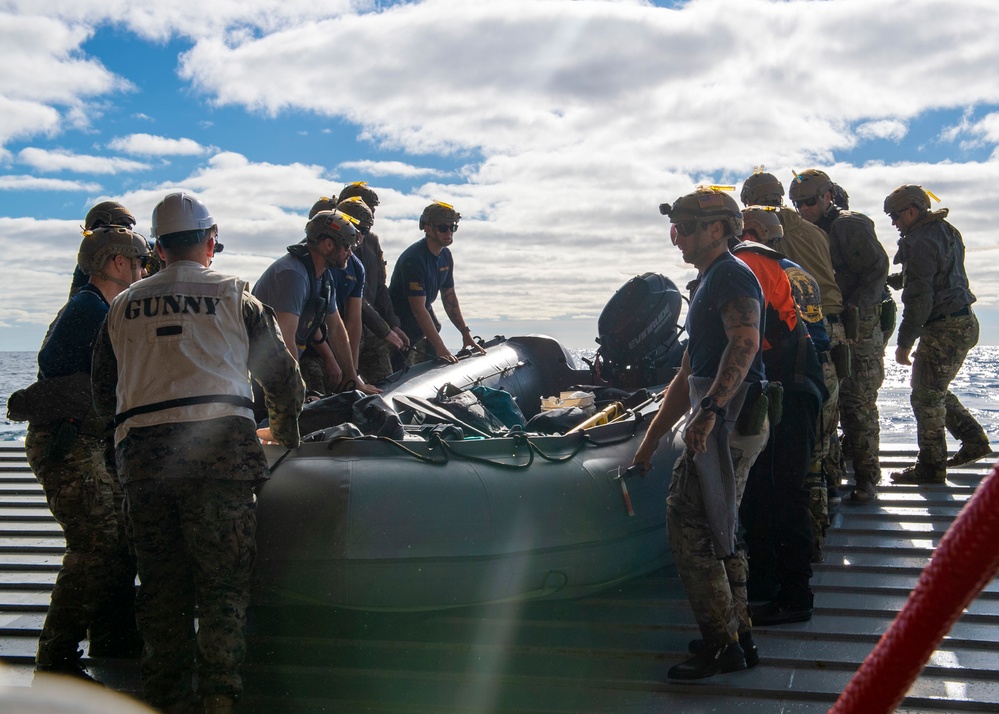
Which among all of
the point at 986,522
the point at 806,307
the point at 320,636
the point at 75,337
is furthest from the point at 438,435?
the point at 986,522

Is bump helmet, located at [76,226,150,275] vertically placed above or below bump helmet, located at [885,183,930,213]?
below

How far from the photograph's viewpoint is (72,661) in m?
3.33

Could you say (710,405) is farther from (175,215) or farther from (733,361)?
(175,215)

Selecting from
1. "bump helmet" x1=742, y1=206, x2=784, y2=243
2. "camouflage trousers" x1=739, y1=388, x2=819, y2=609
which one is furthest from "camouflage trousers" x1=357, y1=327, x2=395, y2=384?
"camouflage trousers" x1=739, y1=388, x2=819, y2=609

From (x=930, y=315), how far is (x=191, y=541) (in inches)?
192

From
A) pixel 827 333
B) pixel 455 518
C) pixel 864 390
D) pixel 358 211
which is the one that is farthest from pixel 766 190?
pixel 455 518

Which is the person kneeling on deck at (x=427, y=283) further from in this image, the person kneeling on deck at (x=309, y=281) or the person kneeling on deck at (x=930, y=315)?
the person kneeling on deck at (x=930, y=315)

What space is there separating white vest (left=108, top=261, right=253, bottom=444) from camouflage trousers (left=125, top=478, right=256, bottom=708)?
230 mm

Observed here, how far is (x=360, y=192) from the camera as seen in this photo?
6.81 meters

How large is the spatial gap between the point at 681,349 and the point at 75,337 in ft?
13.2

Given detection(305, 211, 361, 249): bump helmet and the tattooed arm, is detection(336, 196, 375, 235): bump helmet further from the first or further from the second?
the tattooed arm

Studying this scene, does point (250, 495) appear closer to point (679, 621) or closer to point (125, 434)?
point (125, 434)

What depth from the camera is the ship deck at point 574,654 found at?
304cm

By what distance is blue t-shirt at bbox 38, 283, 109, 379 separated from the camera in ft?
11.3
